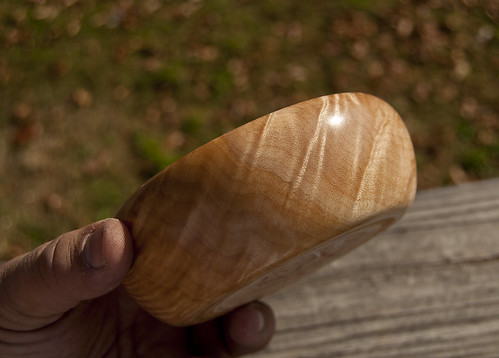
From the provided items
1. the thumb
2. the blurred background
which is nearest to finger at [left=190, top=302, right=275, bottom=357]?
the thumb

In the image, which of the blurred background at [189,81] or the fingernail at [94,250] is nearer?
the fingernail at [94,250]

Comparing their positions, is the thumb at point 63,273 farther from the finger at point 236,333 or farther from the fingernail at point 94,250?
the finger at point 236,333

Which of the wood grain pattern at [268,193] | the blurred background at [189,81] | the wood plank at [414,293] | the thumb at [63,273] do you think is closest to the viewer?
the wood grain pattern at [268,193]

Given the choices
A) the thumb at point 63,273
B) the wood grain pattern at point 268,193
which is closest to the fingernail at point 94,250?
the thumb at point 63,273

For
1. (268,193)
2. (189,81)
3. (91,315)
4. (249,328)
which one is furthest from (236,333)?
(189,81)

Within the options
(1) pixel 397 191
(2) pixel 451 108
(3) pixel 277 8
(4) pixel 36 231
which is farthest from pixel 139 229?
(3) pixel 277 8

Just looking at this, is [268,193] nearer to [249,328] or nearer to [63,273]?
[63,273]
